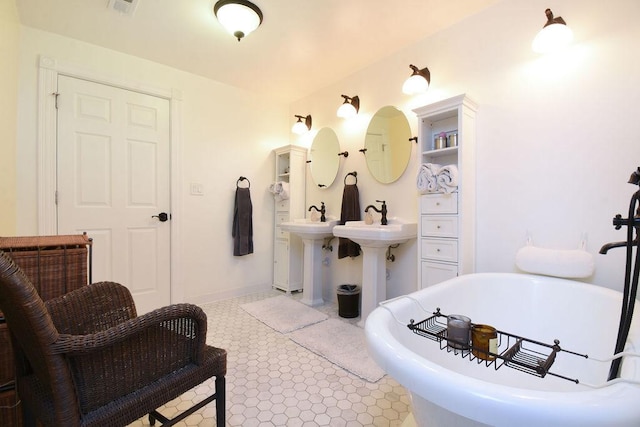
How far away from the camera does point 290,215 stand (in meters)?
3.45

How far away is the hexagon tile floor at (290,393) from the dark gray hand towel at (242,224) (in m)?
1.19

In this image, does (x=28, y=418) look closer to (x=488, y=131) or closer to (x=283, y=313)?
(x=283, y=313)

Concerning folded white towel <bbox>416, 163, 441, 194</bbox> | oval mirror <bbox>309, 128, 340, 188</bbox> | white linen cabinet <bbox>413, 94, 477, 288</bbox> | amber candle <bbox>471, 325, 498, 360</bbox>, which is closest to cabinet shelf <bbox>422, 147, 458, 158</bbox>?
white linen cabinet <bbox>413, 94, 477, 288</bbox>

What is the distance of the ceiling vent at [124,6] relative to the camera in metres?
1.99

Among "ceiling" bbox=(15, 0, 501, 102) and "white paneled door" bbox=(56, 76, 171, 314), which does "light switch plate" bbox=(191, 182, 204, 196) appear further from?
"ceiling" bbox=(15, 0, 501, 102)

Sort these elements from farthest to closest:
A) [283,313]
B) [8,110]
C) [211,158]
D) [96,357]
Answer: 1. [211,158]
2. [283,313]
3. [8,110]
4. [96,357]

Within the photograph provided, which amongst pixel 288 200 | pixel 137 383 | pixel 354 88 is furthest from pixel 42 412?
pixel 354 88

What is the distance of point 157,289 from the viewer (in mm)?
2854

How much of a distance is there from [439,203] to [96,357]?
2.01m

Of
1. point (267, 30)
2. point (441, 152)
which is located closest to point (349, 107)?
point (267, 30)

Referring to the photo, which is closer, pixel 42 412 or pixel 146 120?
pixel 42 412

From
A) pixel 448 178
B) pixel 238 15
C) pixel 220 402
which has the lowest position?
pixel 220 402

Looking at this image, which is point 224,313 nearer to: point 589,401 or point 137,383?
point 137,383

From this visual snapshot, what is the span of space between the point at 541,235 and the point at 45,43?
391 centimetres
